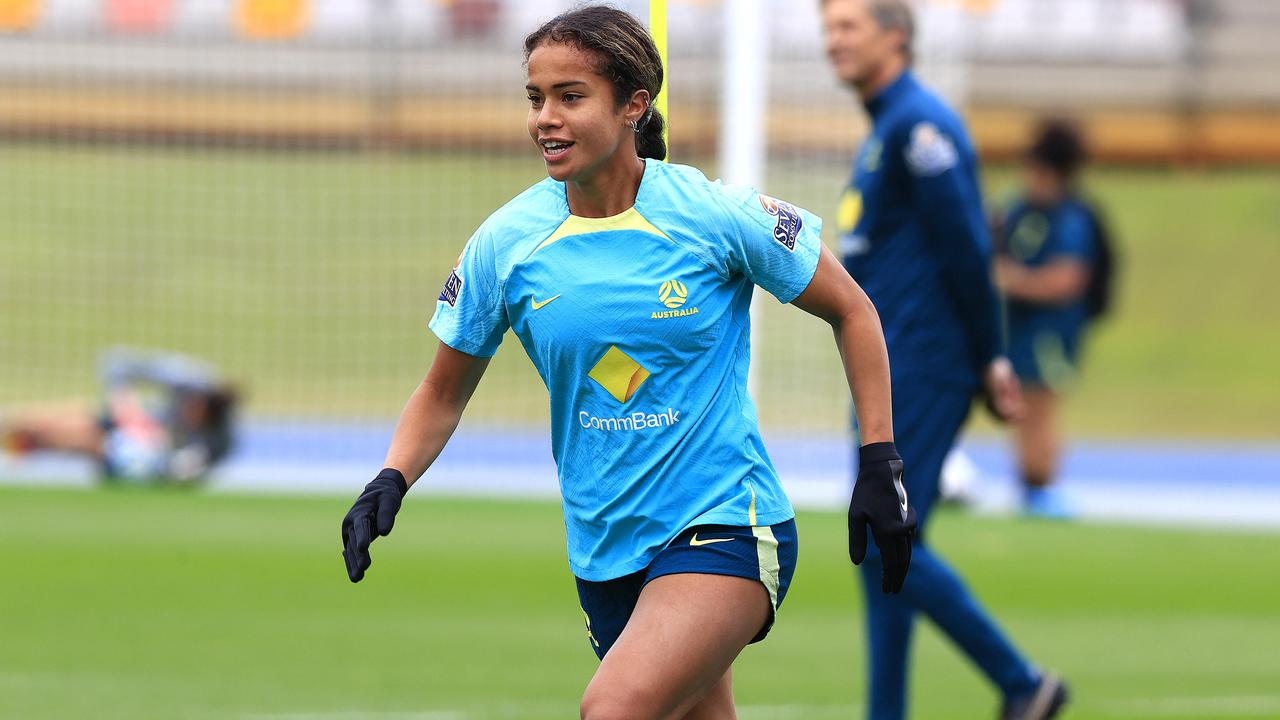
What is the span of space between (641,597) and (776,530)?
331 millimetres

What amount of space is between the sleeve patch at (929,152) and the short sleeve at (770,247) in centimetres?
173

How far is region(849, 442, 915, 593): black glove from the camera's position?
383cm

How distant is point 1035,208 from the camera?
12.2m

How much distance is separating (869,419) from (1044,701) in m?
2.11

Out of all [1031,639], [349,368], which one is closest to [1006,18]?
[349,368]

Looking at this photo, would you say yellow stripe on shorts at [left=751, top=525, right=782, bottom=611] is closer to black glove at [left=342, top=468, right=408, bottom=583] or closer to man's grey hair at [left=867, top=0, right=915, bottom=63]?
black glove at [left=342, top=468, right=408, bottom=583]

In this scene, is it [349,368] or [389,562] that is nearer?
[389,562]

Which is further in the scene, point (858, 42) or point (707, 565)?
point (858, 42)

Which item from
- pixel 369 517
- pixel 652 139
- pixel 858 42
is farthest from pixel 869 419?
pixel 858 42

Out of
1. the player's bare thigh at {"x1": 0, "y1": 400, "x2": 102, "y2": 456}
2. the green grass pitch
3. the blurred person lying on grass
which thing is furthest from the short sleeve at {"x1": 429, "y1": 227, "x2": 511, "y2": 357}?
the player's bare thigh at {"x1": 0, "y1": 400, "x2": 102, "y2": 456}

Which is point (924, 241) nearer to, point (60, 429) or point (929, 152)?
point (929, 152)

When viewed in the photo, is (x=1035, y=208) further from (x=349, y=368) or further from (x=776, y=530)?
(x=776, y=530)

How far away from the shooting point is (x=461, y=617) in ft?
27.2

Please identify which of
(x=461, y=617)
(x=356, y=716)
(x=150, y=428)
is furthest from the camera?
(x=150, y=428)
